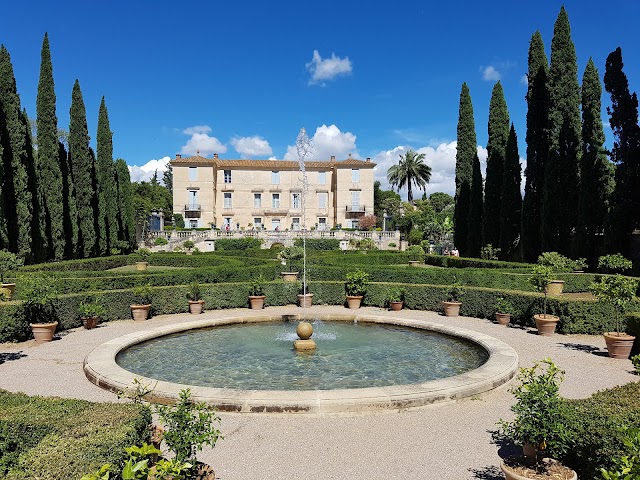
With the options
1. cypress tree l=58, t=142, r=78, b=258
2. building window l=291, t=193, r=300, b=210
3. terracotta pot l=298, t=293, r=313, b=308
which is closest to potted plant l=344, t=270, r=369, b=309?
terracotta pot l=298, t=293, r=313, b=308

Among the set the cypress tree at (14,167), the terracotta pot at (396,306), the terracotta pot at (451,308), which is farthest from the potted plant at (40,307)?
the cypress tree at (14,167)

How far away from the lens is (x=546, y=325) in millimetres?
10672

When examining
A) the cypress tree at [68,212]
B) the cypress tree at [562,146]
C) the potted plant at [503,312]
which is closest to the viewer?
the potted plant at [503,312]

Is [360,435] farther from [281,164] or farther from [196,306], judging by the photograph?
[281,164]

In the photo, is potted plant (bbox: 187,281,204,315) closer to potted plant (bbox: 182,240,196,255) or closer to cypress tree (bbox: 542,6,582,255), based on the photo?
cypress tree (bbox: 542,6,582,255)

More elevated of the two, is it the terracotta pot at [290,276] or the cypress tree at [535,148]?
the cypress tree at [535,148]

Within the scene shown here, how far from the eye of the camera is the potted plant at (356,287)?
14141mm

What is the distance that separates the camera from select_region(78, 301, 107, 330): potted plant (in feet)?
36.8

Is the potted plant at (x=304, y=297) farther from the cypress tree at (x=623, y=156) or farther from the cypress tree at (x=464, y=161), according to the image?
the cypress tree at (x=464, y=161)

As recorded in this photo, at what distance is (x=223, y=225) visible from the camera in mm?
55250

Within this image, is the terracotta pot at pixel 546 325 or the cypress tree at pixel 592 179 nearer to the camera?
the terracotta pot at pixel 546 325

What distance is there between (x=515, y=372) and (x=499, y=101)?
87.6ft

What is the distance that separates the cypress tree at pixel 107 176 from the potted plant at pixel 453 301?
26.5 meters

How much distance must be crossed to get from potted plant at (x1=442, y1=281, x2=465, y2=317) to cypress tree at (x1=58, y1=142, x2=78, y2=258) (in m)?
23.0
